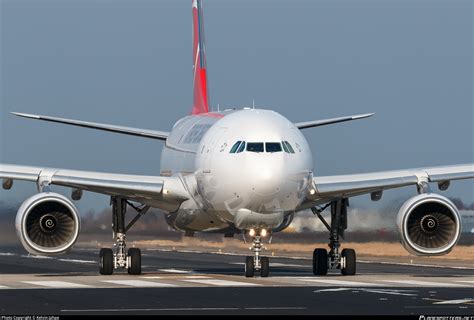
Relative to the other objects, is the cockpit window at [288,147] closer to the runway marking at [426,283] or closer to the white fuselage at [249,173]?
the white fuselage at [249,173]

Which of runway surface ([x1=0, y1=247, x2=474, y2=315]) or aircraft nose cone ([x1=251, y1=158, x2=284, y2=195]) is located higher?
aircraft nose cone ([x1=251, y1=158, x2=284, y2=195])

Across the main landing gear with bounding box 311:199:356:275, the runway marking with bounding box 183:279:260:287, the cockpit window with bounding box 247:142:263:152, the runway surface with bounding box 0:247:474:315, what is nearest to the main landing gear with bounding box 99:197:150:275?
the runway surface with bounding box 0:247:474:315

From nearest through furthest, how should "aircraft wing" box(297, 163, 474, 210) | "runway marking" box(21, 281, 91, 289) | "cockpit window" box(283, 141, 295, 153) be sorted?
1. "runway marking" box(21, 281, 91, 289)
2. "cockpit window" box(283, 141, 295, 153)
3. "aircraft wing" box(297, 163, 474, 210)

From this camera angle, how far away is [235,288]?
89.2 feet

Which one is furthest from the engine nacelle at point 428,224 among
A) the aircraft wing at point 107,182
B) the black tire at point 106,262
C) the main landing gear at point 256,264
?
the black tire at point 106,262

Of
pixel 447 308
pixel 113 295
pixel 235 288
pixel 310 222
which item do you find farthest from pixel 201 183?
pixel 310 222

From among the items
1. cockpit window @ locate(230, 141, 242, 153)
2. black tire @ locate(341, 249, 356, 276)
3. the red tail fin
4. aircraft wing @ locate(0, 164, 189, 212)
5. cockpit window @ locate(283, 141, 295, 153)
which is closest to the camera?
cockpit window @ locate(283, 141, 295, 153)

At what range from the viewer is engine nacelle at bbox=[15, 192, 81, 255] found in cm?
3288

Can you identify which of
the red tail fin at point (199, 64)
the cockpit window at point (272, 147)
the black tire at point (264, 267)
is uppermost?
the red tail fin at point (199, 64)

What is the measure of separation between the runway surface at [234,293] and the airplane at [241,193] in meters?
0.94

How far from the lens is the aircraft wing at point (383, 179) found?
114ft

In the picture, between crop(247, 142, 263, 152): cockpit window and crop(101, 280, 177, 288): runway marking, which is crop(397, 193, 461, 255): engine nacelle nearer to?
crop(247, 142, 263, 152): cockpit window

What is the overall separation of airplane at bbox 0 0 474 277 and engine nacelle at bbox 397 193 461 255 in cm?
2

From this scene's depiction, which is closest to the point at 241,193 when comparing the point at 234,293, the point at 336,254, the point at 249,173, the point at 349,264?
the point at 249,173
